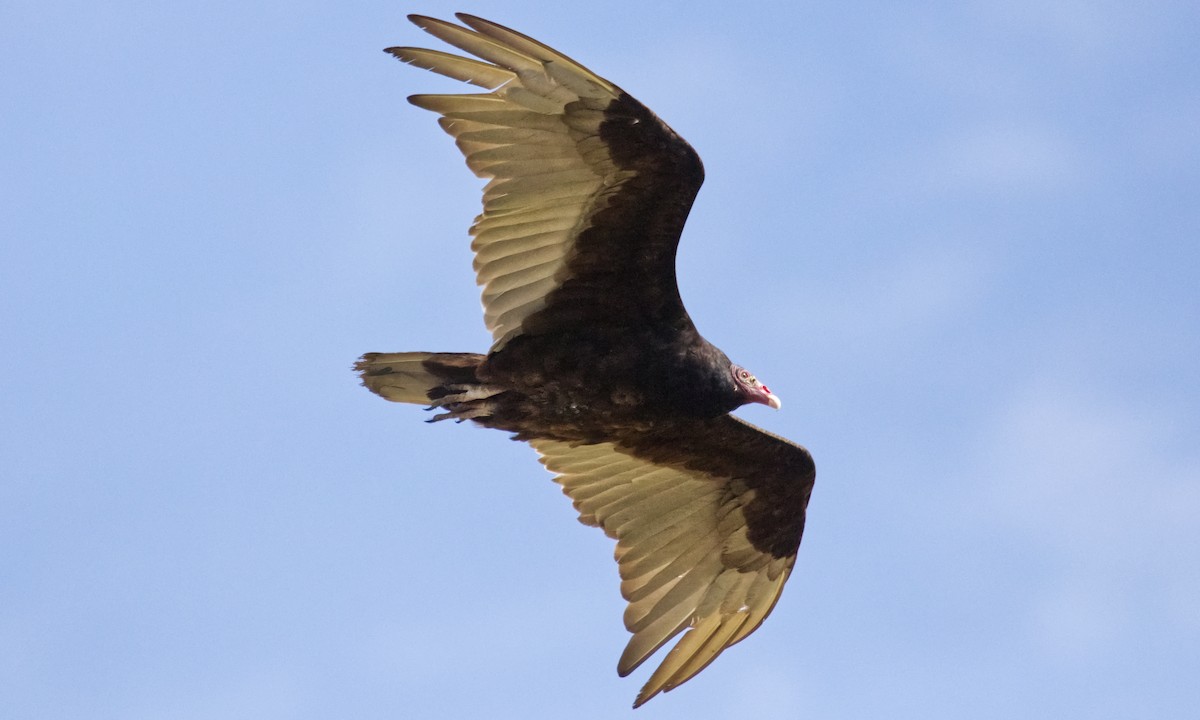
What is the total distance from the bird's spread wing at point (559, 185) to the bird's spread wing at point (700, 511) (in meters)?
1.09

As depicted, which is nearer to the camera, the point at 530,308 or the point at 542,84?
the point at 542,84

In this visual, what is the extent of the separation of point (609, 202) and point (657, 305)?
23.7 inches

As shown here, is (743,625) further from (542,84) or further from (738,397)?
(542,84)

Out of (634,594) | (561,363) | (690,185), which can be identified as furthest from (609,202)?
(634,594)

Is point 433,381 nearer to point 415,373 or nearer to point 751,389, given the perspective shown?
point 415,373

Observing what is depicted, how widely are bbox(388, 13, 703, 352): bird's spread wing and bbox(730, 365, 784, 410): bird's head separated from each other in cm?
61

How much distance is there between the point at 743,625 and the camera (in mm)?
8188

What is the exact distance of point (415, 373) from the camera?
7.41 meters

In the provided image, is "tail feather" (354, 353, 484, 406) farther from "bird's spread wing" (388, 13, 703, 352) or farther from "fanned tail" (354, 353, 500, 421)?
"bird's spread wing" (388, 13, 703, 352)

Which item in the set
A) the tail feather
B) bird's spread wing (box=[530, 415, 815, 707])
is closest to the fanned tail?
the tail feather

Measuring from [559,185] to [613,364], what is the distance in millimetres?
943

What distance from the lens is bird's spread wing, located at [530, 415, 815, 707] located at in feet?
26.8

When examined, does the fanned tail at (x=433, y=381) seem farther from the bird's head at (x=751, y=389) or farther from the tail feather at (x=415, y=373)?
the bird's head at (x=751, y=389)

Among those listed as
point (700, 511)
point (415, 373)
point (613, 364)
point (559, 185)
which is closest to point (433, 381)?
point (415, 373)
